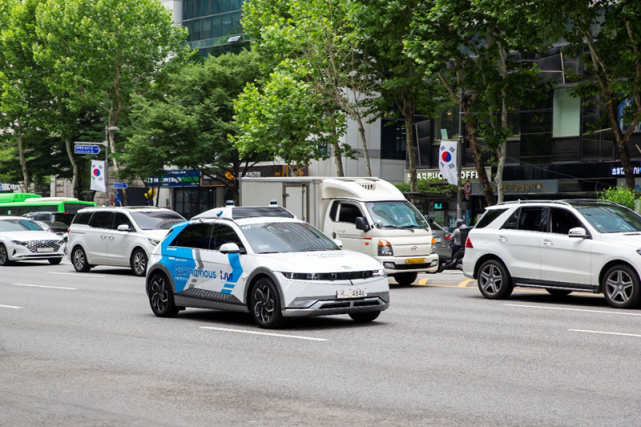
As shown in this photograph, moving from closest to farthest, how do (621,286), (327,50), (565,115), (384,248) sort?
(621,286) < (384,248) < (327,50) < (565,115)

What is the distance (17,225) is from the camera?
30.9 metres

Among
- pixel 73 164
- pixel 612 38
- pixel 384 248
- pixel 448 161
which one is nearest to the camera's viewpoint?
pixel 384 248

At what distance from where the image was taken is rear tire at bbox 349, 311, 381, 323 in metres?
12.6

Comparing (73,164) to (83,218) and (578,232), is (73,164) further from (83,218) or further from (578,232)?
(578,232)

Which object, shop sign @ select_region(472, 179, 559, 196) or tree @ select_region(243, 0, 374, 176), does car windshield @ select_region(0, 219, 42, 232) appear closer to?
tree @ select_region(243, 0, 374, 176)

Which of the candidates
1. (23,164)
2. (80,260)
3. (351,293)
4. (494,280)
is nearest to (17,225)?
(80,260)

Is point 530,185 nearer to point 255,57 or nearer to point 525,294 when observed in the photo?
point 255,57

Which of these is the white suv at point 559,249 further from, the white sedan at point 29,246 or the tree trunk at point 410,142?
the tree trunk at point 410,142

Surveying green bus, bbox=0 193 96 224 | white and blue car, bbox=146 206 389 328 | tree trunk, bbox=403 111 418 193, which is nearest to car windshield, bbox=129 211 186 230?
white and blue car, bbox=146 206 389 328

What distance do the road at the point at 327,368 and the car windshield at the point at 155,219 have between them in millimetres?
8500

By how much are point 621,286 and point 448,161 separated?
62.7 ft

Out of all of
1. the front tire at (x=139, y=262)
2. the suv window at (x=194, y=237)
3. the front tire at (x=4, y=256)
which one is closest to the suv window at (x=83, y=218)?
the front tire at (x=139, y=262)

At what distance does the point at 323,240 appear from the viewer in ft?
42.8

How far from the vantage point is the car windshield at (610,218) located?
1483 cm
